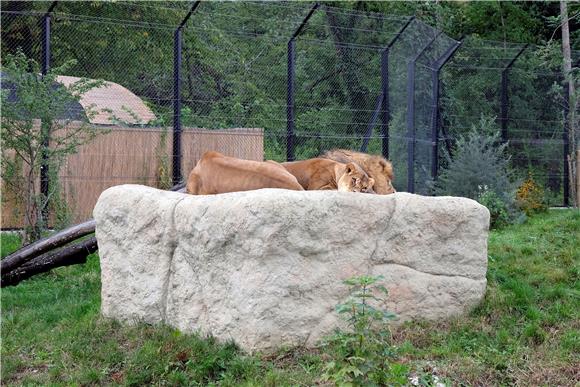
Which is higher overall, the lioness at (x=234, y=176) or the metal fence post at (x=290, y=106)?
the metal fence post at (x=290, y=106)

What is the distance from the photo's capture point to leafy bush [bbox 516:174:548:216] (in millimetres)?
15219

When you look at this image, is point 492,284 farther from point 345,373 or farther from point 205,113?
point 205,113

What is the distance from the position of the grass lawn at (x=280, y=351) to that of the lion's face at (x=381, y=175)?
131cm

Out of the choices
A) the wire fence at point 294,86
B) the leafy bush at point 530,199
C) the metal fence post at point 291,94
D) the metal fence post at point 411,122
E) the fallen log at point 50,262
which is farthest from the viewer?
the metal fence post at point 411,122

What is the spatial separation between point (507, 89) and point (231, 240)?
12338mm

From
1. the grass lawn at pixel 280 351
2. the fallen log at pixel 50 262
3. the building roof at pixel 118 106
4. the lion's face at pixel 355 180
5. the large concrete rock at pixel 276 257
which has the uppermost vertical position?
the building roof at pixel 118 106

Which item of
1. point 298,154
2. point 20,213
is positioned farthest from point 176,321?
point 298,154

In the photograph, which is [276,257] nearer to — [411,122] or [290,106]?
[290,106]

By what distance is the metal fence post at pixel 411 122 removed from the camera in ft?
52.3

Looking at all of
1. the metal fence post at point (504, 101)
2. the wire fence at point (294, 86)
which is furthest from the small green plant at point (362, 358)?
the metal fence post at point (504, 101)

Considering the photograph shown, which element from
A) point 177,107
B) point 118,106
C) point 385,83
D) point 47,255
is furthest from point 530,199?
point 47,255

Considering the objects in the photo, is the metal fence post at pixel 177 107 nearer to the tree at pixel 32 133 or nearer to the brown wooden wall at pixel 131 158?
the brown wooden wall at pixel 131 158

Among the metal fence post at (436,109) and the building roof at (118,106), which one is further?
the metal fence post at (436,109)

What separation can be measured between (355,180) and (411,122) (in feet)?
27.0
